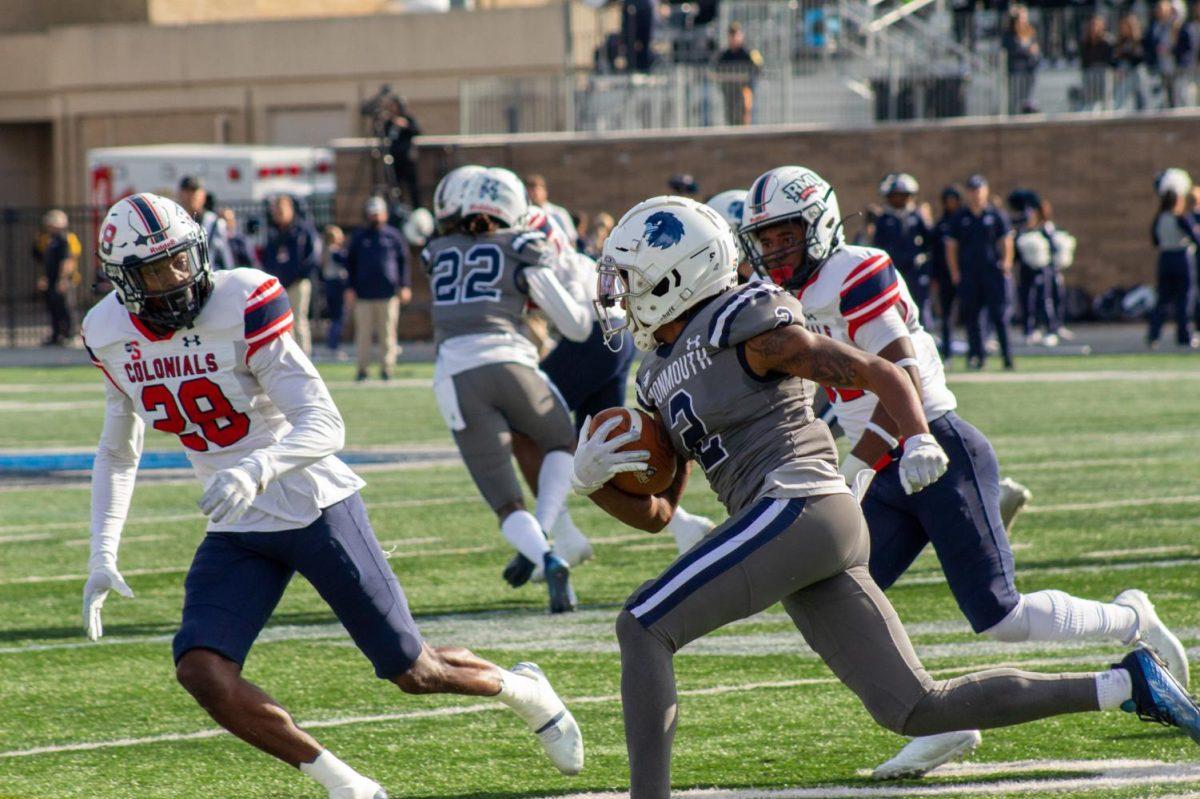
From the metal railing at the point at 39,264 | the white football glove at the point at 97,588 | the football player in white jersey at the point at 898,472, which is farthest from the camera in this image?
the metal railing at the point at 39,264

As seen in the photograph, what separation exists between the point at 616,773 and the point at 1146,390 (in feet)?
41.0

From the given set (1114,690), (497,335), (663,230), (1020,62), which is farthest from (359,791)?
(1020,62)

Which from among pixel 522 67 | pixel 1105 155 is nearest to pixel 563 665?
pixel 1105 155

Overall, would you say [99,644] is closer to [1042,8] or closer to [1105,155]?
[1105,155]

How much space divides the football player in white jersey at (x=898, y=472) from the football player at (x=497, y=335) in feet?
8.39

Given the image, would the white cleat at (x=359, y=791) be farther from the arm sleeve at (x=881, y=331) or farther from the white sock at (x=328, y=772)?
the arm sleeve at (x=881, y=331)

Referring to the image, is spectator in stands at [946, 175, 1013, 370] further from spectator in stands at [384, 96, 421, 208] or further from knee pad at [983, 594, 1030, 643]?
knee pad at [983, 594, 1030, 643]

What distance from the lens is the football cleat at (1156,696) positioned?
448 cm

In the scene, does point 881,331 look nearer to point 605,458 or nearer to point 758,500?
point 758,500

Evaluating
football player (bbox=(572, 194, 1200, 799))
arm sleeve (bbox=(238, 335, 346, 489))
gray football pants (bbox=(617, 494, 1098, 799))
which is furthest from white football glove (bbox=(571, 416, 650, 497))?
arm sleeve (bbox=(238, 335, 346, 489))

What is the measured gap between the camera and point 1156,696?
4.48m

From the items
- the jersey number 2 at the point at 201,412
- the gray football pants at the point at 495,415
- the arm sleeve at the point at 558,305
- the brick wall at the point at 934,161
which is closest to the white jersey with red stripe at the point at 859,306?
the jersey number 2 at the point at 201,412

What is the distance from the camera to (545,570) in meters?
7.78

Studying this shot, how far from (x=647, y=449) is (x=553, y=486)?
151 inches
